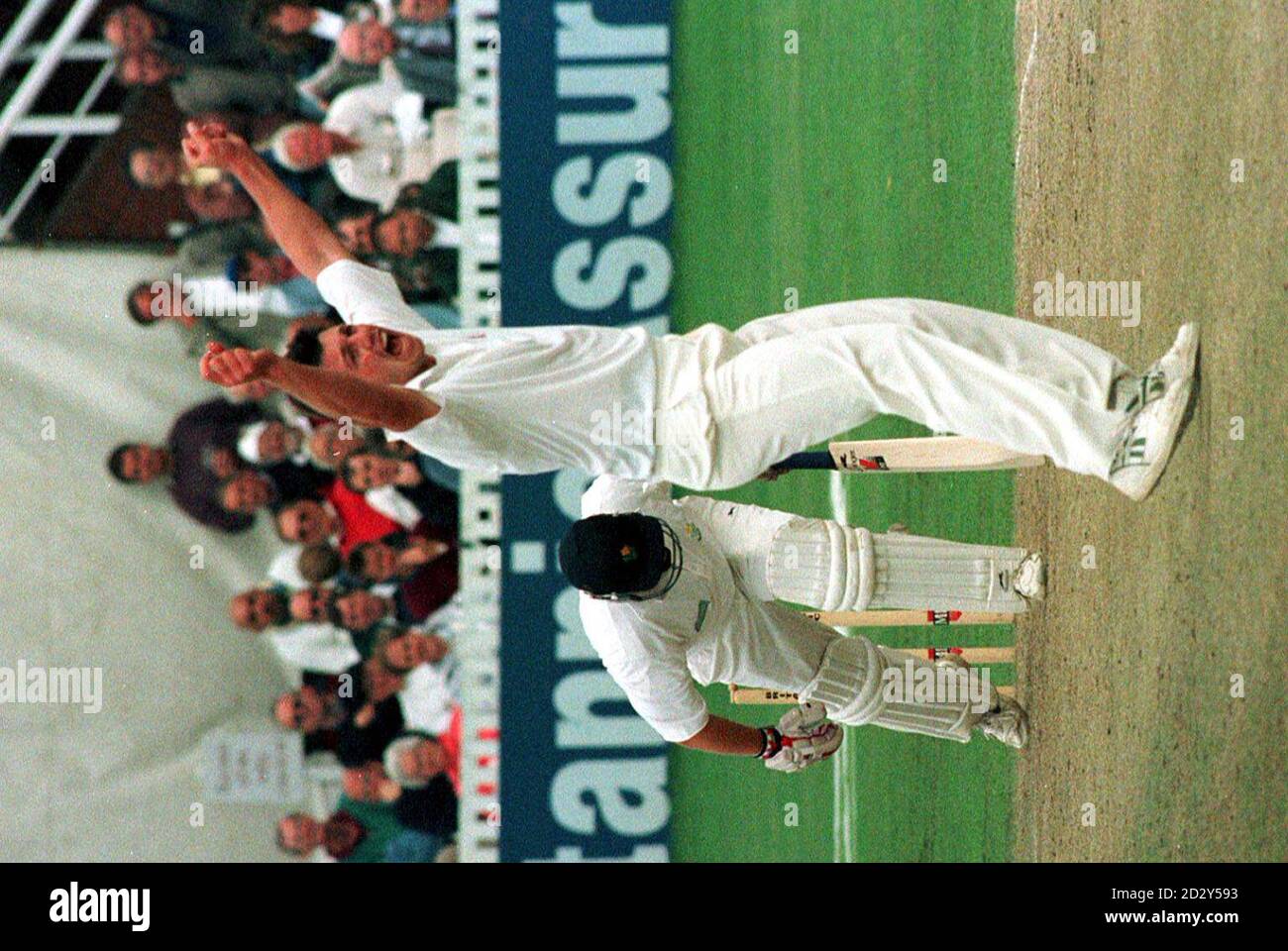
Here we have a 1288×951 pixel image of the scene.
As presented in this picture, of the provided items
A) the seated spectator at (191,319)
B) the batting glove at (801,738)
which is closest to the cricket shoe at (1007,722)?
the batting glove at (801,738)

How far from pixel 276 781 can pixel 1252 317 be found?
4647 mm

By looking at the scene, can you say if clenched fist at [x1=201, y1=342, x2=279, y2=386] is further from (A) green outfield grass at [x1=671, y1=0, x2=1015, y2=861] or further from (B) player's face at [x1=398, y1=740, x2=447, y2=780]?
(B) player's face at [x1=398, y1=740, x2=447, y2=780]

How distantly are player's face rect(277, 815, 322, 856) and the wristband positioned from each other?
2.75 m

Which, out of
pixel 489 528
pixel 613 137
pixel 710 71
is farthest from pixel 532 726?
pixel 710 71

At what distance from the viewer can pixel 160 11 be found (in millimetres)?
7223

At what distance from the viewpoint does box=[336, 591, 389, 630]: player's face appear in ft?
22.2

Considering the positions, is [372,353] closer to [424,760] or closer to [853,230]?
[424,760]

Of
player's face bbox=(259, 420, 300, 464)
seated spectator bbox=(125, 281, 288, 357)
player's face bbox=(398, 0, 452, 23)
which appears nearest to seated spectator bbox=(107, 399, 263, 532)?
player's face bbox=(259, 420, 300, 464)

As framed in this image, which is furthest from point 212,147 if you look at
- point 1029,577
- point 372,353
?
point 1029,577

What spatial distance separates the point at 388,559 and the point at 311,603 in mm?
384

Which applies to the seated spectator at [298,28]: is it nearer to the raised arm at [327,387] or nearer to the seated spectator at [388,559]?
the seated spectator at [388,559]

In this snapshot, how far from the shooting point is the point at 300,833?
6.68m

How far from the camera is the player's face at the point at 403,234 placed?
7.03 meters
